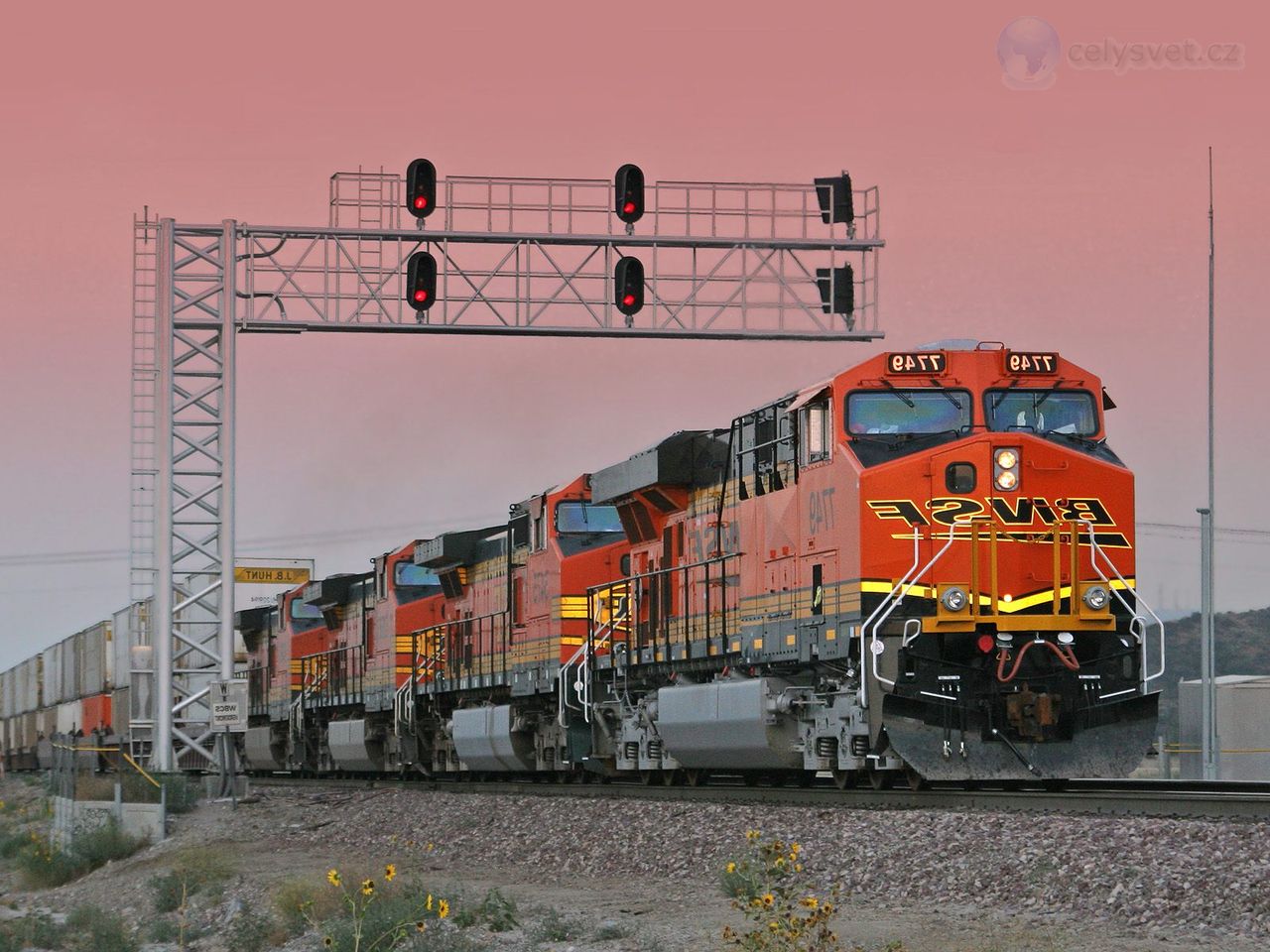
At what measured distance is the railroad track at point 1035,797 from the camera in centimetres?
1421

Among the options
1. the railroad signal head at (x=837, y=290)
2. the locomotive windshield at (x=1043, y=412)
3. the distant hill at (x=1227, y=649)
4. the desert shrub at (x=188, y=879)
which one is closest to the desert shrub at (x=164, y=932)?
the desert shrub at (x=188, y=879)

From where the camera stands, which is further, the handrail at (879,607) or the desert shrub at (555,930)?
the handrail at (879,607)

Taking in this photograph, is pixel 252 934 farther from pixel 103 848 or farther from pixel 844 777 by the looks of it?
pixel 103 848

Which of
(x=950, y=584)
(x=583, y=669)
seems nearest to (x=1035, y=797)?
(x=950, y=584)

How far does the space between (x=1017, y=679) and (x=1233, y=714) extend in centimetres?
1433

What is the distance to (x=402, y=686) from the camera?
1347 inches

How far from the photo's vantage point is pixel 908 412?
18.1 m

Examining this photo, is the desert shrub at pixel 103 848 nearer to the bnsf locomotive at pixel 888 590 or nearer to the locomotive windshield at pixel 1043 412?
the bnsf locomotive at pixel 888 590

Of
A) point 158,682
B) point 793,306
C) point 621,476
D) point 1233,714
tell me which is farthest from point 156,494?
point 1233,714

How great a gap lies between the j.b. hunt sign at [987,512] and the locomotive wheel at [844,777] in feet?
8.90

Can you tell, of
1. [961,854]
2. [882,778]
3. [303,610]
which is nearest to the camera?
[961,854]

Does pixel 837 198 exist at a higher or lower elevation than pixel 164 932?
higher

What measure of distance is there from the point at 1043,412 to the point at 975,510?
4.67ft

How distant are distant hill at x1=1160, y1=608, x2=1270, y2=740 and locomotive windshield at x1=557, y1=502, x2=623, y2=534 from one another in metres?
54.2
